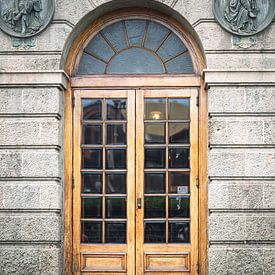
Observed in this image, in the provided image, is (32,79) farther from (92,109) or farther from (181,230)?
(181,230)

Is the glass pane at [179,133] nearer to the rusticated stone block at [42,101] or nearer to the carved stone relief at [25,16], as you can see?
the rusticated stone block at [42,101]

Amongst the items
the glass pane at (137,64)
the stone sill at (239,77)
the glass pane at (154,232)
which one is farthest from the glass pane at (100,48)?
the glass pane at (154,232)

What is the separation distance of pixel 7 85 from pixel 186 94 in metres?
2.70

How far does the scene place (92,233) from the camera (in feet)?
26.7

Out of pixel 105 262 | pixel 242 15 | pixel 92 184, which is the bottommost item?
pixel 105 262

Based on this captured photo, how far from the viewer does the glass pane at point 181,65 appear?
27.1ft

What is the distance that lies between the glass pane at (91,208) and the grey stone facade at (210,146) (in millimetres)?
400

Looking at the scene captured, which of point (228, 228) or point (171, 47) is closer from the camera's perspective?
point (228, 228)

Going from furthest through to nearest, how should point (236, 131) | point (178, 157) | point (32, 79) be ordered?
point (178, 157), point (32, 79), point (236, 131)

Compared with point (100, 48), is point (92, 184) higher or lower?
lower

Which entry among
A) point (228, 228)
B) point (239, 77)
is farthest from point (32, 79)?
point (228, 228)

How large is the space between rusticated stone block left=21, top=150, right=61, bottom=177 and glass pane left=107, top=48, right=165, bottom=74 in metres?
1.64

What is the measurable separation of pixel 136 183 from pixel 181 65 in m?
1.96

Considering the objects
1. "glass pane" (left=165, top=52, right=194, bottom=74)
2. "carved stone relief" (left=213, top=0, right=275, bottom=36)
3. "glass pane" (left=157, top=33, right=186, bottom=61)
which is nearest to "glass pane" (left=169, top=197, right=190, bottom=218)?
"glass pane" (left=165, top=52, right=194, bottom=74)
